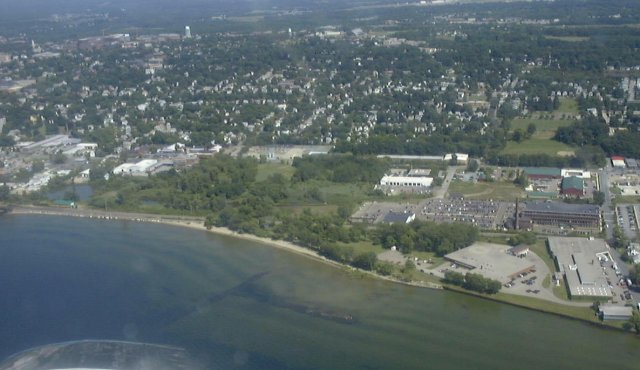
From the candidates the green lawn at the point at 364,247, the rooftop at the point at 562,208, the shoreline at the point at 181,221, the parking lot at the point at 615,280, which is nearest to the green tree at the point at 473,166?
the rooftop at the point at 562,208

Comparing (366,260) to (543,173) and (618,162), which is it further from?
(618,162)

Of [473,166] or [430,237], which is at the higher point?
[430,237]

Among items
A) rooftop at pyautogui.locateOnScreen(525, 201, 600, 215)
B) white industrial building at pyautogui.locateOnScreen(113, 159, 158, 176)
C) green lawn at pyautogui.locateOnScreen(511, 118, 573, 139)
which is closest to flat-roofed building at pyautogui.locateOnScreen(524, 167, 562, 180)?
rooftop at pyautogui.locateOnScreen(525, 201, 600, 215)

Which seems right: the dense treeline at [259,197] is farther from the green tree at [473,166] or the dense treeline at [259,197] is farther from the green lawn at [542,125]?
the green lawn at [542,125]

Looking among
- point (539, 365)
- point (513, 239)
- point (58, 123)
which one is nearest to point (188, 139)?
point (58, 123)

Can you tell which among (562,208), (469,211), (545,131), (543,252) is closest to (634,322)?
(543,252)

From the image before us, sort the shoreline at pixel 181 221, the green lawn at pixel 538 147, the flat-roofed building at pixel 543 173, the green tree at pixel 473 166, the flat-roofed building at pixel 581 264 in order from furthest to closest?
the green lawn at pixel 538 147
the green tree at pixel 473 166
the flat-roofed building at pixel 543 173
the shoreline at pixel 181 221
the flat-roofed building at pixel 581 264

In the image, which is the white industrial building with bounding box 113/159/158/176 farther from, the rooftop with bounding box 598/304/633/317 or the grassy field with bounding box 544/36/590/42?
the grassy field with bounding box 544/36/590/42
